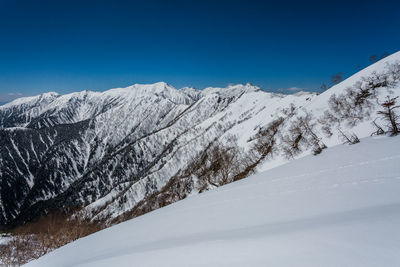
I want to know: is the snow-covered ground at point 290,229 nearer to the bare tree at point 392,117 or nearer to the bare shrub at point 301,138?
the bare tree at point 392,117

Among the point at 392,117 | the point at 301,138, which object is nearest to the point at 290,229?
the point at 392,117

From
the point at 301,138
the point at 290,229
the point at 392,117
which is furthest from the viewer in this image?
the point at 301,138

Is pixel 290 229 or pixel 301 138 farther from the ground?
pixel 301 138

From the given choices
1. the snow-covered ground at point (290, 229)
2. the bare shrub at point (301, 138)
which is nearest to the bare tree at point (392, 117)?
the snow-covered ground at point (290, 229)

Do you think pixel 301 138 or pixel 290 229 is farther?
pixel 301 138

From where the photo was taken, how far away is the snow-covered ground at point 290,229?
3.42 meters

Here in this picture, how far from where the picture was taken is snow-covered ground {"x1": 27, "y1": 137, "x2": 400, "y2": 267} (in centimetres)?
342

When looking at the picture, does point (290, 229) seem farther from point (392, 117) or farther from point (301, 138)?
point (301, 138)

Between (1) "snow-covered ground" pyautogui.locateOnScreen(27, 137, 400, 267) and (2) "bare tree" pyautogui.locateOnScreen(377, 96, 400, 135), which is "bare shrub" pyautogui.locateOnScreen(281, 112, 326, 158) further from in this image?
(1) "snow-covered ground" pyautogui.locateOnScreen(27, 137, 400, 267)

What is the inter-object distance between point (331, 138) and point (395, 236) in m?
30.1

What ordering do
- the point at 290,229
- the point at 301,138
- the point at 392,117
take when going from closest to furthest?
the point at 290,229 < the point at 392,117 < the point at 301,138

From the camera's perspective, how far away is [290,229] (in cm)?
435

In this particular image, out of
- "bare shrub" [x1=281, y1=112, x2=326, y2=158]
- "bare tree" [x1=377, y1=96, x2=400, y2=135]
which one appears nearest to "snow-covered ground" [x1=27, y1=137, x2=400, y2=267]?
"bare tree" [x1=377, y1=96, x2=400, y2=135]

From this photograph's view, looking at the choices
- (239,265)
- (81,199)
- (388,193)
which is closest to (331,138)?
(388,193)
